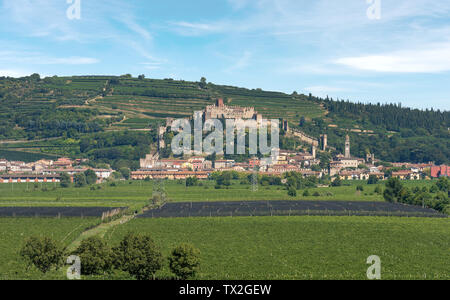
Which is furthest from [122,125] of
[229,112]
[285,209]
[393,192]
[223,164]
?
[285,209]

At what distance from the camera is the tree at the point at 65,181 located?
113m

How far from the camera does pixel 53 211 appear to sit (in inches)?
2781

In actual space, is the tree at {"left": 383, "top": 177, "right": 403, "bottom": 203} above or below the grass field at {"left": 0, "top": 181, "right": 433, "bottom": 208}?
above

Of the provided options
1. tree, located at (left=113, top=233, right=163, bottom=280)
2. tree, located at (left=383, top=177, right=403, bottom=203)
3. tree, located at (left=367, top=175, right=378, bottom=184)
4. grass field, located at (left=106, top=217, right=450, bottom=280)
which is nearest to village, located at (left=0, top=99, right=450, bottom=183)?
tree, located at (left=367, top=175, right=378, bottom=184)

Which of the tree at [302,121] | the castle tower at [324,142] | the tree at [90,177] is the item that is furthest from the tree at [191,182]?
the tree at [302,121]

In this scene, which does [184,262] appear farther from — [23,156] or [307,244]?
[23,156]

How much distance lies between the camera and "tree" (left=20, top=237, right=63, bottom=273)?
39.9 m

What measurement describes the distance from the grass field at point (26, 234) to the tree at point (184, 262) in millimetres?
6162

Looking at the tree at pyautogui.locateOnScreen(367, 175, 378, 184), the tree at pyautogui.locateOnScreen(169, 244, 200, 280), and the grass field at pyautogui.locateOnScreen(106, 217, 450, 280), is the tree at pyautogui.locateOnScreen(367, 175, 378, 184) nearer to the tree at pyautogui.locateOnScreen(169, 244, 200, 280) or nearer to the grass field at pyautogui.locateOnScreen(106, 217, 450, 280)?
the grass field at pyautogui.locateOnScreen(106, 217, 450, 280)

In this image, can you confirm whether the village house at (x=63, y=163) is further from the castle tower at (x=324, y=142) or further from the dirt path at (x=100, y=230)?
the dirt path at (x=100, y=230)

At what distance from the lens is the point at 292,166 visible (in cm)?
13850

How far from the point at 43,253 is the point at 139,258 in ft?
19.1

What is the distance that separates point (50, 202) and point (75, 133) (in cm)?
8590

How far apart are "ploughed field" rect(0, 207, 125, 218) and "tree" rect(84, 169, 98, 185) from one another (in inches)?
1743
